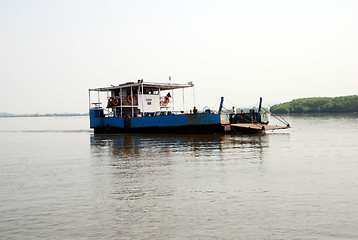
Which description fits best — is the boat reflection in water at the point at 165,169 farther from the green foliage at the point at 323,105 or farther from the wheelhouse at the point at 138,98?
the green foliage at the point at 323,105

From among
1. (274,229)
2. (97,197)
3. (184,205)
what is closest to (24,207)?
(97,197)

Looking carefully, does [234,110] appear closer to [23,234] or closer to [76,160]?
[76,160]

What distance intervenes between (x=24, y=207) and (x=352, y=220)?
7290mm

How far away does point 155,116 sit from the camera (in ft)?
110

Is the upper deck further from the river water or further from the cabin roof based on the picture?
the river water

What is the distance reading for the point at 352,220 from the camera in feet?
21.5

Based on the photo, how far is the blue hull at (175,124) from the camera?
1219 inches

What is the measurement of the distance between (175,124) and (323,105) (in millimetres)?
116460

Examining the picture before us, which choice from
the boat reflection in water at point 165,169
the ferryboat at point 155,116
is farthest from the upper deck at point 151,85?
the boat reflection in water at point 165,169

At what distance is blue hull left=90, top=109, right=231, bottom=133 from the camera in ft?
102

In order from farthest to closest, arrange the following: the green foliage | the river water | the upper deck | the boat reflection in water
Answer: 1. the green foliage
2. the upper deck
3. the boat reflection in water
4. the river water

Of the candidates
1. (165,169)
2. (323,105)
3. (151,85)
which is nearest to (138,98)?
(151,85)

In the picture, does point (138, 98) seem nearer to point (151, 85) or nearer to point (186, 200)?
point (151, 85)

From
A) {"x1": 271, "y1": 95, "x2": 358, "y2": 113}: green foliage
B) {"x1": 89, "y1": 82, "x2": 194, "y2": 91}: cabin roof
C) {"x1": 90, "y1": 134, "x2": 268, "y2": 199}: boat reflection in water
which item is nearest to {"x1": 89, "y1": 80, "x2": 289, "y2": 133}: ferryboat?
{"x1": 89, "y1": 82, "x2": 194, "y2": 91}: cabin roof
